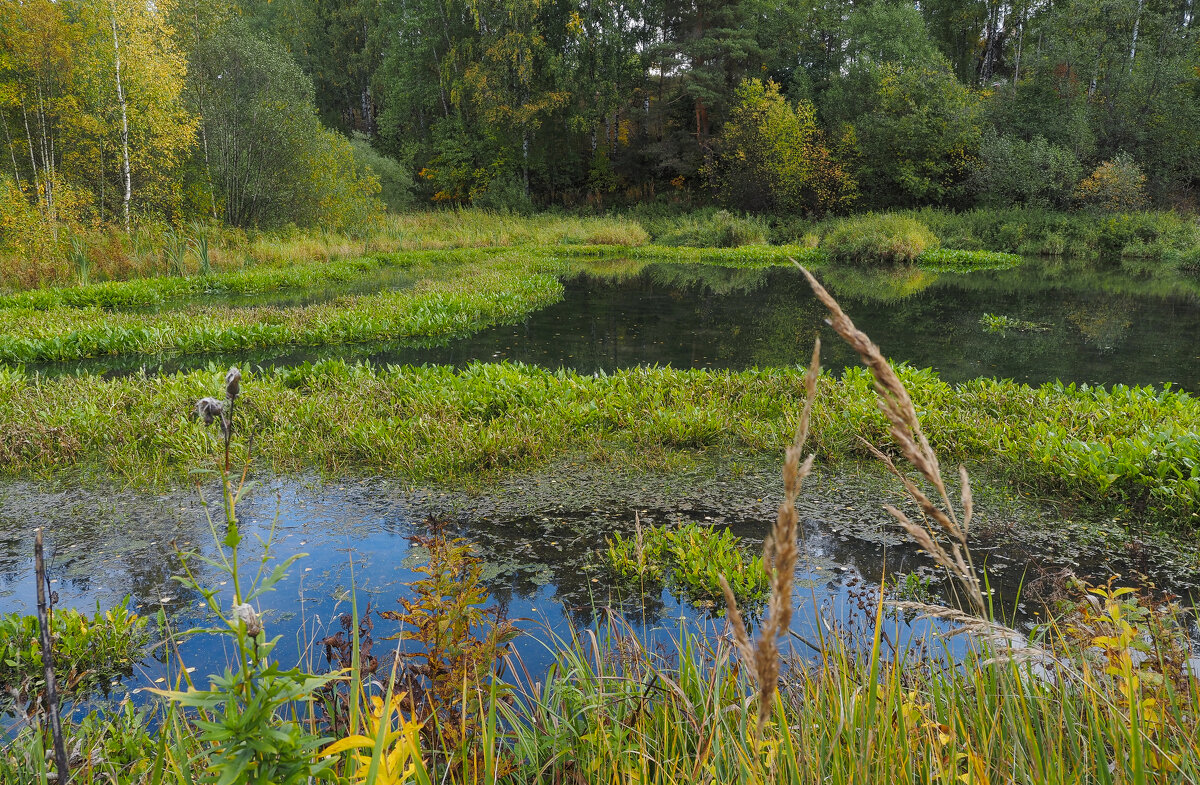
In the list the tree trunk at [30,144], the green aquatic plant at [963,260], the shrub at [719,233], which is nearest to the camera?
the tree trunk at [30,144]

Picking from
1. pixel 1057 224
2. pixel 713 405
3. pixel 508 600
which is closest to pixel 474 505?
pixel 508 600

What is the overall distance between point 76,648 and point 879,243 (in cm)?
2474

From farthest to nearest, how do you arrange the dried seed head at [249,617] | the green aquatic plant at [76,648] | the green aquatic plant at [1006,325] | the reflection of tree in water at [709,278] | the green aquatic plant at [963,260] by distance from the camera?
the green aquatic plant at [963,260]
the reflection of tree in water at [709,278]
the green aquatic plant at [1006,325]
the green aquatic plant at [76,648]
the dried seed head at [249,617]

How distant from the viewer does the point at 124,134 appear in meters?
18.5

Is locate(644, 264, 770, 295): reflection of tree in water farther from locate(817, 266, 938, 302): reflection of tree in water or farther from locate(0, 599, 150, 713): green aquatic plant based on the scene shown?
locate(0, 599, 150, 713): green aquatic plant

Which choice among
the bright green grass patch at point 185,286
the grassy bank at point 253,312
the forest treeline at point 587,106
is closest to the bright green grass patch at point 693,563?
the grassy bank at point 253,312

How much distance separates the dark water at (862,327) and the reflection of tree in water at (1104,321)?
0.03m

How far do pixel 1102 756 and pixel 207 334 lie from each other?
36.7 ft

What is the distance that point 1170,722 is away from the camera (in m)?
1.65

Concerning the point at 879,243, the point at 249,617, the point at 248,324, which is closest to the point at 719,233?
the point at 879,243

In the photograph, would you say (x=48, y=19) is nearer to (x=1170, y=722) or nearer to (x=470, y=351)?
(x=470, y=351)

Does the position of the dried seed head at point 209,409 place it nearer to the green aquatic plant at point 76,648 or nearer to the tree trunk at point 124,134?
the green aquatic plant at point 76,648

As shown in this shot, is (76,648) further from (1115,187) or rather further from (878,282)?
(1115,187)

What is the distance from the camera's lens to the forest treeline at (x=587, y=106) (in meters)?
18.3
